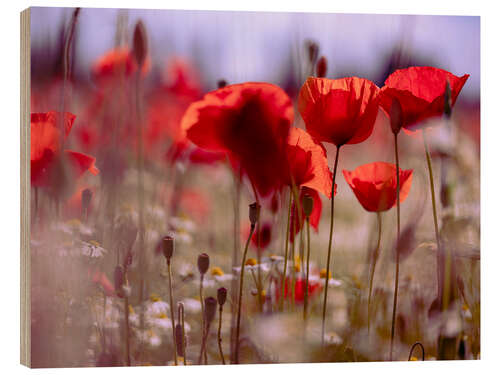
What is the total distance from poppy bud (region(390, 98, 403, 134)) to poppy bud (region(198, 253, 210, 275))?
993 millimetres

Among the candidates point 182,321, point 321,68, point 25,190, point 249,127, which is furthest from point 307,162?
point 25,190

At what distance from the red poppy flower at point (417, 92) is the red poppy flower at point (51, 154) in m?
1.35

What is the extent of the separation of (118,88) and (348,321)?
55.8 inches

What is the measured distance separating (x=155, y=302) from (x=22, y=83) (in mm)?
1093

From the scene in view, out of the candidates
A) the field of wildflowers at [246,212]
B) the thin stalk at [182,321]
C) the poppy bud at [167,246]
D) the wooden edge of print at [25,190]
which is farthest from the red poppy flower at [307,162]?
the wooden edge of print at [25,190]

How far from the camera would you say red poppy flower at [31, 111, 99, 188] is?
3.28m

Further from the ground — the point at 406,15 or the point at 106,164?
the point at 406,15

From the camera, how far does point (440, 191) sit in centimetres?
353

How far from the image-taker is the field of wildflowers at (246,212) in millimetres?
3291

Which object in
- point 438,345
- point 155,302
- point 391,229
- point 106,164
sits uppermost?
point 106,164

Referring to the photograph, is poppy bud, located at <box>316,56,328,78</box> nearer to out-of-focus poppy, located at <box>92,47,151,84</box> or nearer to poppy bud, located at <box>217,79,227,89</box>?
poppy bud, located at <box>217,79,227,89</box>
